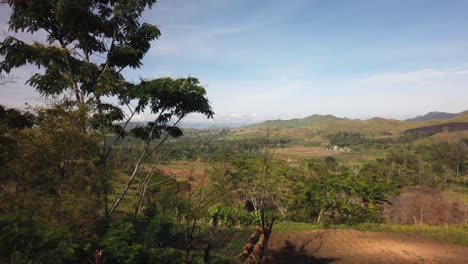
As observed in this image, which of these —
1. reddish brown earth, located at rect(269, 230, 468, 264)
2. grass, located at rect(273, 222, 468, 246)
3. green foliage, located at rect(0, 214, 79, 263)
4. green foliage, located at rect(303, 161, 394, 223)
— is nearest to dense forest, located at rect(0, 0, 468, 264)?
green foliage, located at rect(0, 214, 79, 263)

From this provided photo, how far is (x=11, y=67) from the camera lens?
767cm

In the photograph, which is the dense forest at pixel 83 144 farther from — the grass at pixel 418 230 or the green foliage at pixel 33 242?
the grass at pixel 418 230

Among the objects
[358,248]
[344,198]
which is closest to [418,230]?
[344,198]

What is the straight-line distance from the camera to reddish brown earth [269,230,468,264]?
15680 mm

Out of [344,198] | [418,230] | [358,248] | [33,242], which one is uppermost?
[33,242]

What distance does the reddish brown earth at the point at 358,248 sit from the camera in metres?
15.7

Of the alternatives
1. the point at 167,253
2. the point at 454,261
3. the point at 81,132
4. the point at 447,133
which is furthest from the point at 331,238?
the point at 447,133

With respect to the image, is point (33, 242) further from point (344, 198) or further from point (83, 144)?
point (344, 198)

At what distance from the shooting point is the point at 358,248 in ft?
57.2

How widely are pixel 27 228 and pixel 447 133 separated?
534ft

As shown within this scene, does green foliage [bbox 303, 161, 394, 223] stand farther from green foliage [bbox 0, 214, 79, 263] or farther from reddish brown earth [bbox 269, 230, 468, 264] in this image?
green foliage [bbox 0, 214, 79, 263]

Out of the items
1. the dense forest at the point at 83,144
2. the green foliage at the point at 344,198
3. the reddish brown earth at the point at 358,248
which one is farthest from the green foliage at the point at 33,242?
the green foliage at the point at 344,198

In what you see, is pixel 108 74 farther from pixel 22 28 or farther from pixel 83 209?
pixel 83 209

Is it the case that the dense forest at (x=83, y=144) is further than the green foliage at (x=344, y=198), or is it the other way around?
the green foliage at (x=344, y=198)
